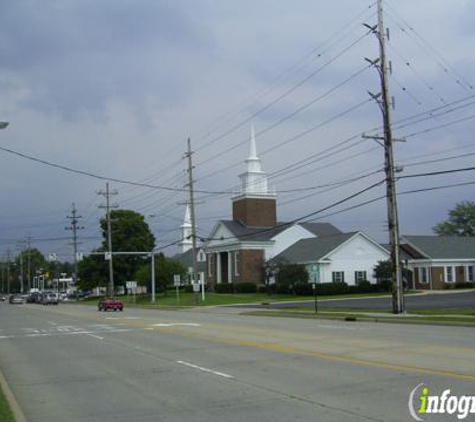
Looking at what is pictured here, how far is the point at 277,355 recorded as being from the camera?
15.9 m

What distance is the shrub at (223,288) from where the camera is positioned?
254 ft

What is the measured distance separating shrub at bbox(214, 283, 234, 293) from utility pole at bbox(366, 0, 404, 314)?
4437 cm

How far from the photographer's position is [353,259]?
7244cm

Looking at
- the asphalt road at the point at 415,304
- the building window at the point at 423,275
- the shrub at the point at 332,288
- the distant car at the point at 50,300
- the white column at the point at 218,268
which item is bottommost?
the distant car at the point at 50,300

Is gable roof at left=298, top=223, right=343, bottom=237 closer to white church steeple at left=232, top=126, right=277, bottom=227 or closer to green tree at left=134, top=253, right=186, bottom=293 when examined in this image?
white church steeple at left=232, top=126, right=277, bottom=227

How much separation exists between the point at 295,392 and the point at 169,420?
96.2 inches

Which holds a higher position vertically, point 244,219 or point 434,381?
point 244,219

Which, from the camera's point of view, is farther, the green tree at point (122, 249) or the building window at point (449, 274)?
the green tree at point (122, 249)

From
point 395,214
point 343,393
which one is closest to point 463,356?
point 343,393

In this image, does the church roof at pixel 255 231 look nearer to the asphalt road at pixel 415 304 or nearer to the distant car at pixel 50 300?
the distant car at pixel 50 300

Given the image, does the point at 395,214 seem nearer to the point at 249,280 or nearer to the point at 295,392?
the point at 295,392

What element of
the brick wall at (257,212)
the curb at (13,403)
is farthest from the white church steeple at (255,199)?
the curb at (13,403)

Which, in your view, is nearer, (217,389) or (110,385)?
(217,389)

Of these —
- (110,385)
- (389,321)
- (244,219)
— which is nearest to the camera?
(110,385)
